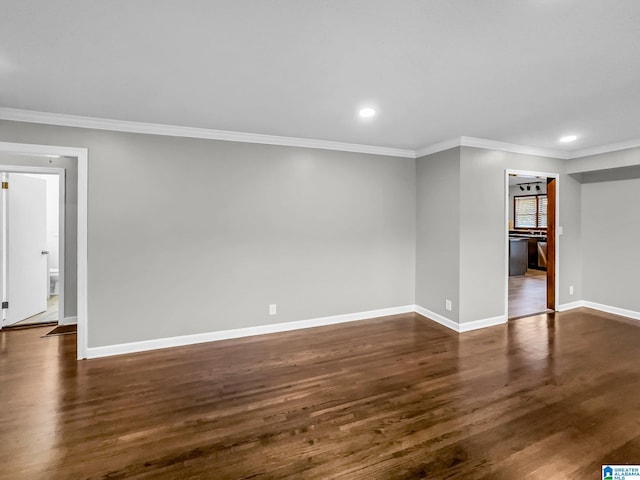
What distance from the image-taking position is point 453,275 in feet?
13.5

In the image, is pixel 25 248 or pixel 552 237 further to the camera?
pixel 552 237

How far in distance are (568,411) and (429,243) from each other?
8.20 feet

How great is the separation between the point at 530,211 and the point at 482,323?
7.32 m

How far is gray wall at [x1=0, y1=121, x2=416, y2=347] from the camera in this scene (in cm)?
334

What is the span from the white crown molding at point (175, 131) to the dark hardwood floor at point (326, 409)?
2.32m

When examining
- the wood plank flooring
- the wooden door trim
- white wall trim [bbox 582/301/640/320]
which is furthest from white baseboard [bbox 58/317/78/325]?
white wall trim [bbox 582/301/640/320]

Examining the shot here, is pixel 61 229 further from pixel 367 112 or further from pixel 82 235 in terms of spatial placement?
pixel 367 112

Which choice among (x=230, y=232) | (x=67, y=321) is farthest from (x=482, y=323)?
(x=67, y=321)

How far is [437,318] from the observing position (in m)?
4.42

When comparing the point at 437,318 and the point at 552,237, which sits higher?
the point at 552,237

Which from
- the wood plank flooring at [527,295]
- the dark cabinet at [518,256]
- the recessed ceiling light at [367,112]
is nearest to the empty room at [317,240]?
the recessed ceiling light at [367,112]

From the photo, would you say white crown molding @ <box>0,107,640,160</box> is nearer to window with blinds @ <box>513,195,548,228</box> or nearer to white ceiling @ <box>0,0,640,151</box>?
white ceiling @ <box>0,0,640,151</box>

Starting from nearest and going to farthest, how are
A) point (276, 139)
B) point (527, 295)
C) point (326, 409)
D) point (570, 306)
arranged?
1. point (326, 409)
2. point (276, 139)
3. point (570, 306)
4. point (527, 295)

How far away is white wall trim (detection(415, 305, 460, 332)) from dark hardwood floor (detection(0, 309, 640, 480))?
296 mm
